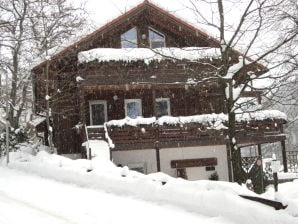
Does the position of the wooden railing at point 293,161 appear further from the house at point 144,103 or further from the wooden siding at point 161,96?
the wooden siding at point 161,96

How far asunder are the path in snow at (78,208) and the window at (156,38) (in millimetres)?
14217

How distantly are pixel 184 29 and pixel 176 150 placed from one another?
22.3ft

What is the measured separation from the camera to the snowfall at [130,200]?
8.62m

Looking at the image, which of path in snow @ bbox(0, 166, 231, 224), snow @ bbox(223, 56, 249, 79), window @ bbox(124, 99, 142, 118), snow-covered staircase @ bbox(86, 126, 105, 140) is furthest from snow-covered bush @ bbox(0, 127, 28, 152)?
snow @ bbox(223, 56, 249, 79)

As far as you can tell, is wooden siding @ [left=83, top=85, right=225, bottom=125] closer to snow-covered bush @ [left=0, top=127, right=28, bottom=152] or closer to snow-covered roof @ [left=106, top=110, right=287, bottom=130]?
snow-covered roof @ [left=106, top=110, right=287, bottom=130]

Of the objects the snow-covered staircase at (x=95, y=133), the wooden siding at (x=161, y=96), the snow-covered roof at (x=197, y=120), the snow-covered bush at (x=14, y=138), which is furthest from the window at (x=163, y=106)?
the snow-covered bush at (x=14, y=138)

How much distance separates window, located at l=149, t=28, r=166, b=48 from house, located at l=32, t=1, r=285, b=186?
6 cm

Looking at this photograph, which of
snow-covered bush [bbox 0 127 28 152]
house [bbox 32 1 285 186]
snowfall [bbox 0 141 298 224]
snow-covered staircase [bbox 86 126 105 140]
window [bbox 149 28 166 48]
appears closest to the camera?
snowfall [bbox 0 141 298 224]

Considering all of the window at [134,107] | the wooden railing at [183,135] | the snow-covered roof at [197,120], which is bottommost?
the wooden railing at [183,135]

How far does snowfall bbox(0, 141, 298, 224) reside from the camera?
8.62m

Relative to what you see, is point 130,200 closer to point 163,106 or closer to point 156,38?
point 163,106

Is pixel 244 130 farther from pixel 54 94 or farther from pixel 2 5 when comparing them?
pixel 2 5

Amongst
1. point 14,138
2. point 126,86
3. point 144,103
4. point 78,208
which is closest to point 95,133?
point 126,86

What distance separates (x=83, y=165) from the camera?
17094mm
